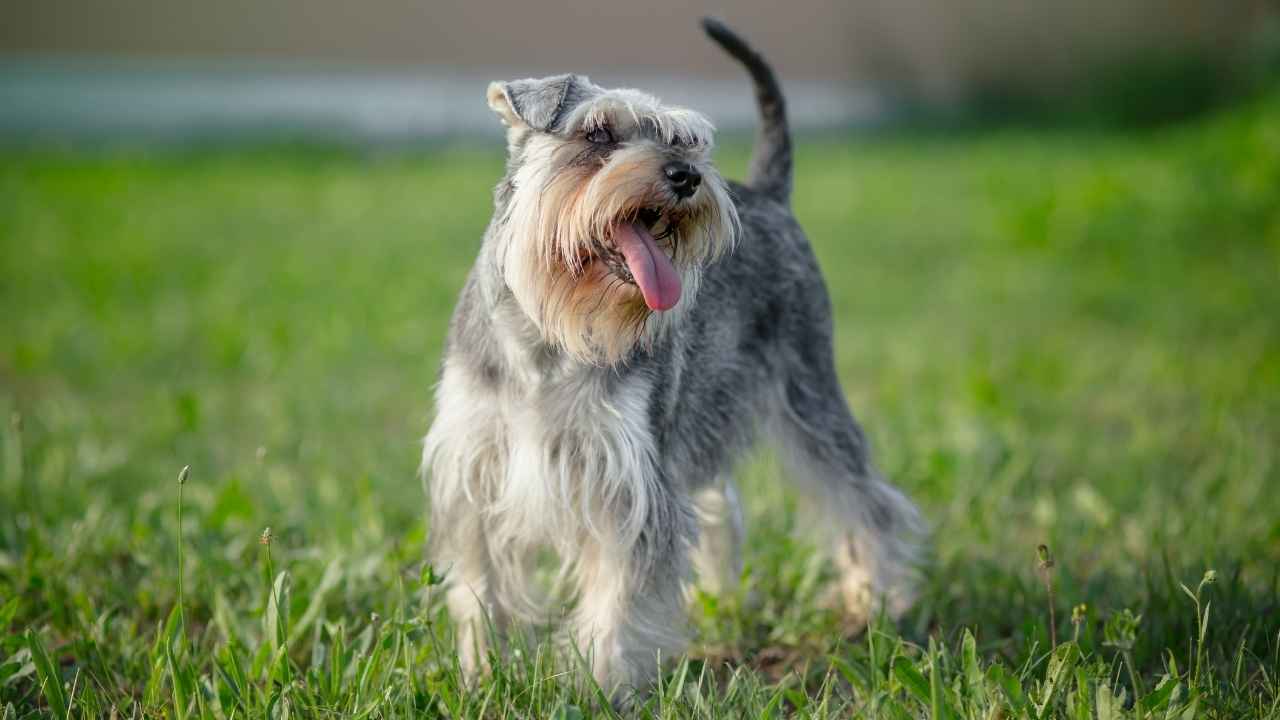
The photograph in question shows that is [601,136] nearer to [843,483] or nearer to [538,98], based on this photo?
[538,98]

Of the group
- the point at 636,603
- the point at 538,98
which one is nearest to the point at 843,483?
the point at 636,603

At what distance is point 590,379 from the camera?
3463 mm

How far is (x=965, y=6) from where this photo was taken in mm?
22031

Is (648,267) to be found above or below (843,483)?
above

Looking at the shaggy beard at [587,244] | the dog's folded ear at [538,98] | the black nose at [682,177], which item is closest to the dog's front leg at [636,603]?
the shaggy beard at [587,244]

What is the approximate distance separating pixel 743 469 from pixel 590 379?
220 centimetres

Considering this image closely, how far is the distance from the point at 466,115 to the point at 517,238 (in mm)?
16336

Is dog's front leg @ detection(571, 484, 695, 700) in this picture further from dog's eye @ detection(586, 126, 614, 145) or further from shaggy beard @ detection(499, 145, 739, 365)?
dog's eye @ detection(586, 126, 614, 145)

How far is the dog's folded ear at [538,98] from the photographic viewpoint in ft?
11.2

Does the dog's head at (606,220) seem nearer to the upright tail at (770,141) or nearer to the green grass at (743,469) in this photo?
the green grass at (743,469)

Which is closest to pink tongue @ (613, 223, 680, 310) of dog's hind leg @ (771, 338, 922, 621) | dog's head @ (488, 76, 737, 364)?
dog's head @ (488, 76, 737, 364)

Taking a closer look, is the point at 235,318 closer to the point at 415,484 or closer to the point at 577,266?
the point at 415,484

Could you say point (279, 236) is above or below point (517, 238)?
below

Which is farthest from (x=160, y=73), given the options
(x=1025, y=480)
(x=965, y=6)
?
(x=1025, y=480)
